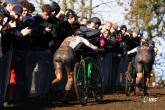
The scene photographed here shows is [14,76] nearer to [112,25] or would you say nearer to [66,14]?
[66,14]

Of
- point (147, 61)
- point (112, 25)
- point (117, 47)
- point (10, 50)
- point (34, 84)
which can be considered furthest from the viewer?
point (117, 47)

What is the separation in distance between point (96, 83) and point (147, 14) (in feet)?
116

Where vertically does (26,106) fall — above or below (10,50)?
below

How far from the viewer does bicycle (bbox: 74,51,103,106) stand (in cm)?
1140

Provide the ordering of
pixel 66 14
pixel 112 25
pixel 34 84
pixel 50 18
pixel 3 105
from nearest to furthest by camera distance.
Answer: pixel 3 105 < pixel 34 84 < pixel 50 18 < pixel 66 14 < pixel 112 25

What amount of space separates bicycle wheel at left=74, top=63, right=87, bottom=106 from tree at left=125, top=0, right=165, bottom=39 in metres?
35.2

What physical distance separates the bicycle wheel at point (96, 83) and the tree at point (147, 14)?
3447 centimetres

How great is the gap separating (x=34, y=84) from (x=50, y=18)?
1.68 metres

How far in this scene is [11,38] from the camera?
32.9 ft

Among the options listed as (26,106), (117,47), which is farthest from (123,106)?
(117,47)

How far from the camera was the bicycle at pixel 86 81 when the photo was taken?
1140 cm

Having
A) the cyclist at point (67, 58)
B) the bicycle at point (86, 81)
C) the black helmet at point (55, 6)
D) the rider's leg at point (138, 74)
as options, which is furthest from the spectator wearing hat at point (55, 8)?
the rider's leg at point (138, 74)

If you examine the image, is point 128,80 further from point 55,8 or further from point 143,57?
point 55,8

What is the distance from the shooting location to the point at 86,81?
11.8 m
